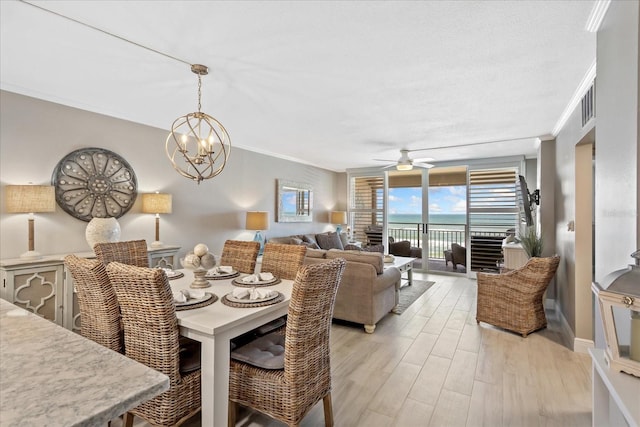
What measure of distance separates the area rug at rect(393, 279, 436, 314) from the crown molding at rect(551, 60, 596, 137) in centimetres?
307

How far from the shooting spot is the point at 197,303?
1.94m

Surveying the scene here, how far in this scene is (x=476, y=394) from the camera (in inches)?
93.7

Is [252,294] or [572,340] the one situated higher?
[252,294]

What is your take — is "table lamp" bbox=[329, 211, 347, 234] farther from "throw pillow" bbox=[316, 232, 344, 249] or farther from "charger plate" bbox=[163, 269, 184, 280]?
"charger plate" bbox=[163, 269, 184, 280]

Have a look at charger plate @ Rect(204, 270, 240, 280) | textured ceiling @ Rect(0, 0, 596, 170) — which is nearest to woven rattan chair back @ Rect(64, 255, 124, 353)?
charger plate @ Rect(204, 270, 240, 280)

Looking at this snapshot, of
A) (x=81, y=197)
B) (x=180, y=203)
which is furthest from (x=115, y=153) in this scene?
(x=180, y=203)

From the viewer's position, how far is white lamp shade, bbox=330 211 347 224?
7762 millimetres

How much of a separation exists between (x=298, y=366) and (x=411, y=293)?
3.88 meters

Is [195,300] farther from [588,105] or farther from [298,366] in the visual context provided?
[588,105]

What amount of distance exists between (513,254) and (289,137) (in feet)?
12.6

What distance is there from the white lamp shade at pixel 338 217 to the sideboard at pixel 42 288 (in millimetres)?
5385

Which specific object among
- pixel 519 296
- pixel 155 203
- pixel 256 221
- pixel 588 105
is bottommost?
pixel 519 296

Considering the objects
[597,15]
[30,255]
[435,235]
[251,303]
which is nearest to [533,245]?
[597,15]

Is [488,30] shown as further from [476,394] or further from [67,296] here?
[67,296]
